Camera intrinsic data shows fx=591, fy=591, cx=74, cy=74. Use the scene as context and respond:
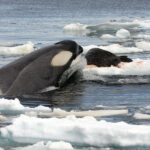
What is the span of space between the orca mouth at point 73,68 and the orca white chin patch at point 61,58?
0.20 metres

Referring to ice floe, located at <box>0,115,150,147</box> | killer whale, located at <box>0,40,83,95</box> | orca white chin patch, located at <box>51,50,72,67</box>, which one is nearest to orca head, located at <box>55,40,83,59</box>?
killer whale, located at <box>0,40,83,95</box>

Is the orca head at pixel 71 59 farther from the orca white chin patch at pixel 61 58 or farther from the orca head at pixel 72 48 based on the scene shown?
the orca white chin patch at pixel 61 58

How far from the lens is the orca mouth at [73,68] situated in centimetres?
1179

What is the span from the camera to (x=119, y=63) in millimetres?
14211

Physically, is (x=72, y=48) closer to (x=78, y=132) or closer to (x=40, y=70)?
(x=40, y=70)

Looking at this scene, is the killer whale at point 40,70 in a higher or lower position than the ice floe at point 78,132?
lower

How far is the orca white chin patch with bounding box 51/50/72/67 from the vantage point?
11539mm

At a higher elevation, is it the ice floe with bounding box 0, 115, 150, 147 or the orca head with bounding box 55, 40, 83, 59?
the ice floe with bounding box 0, 115, 150, 147

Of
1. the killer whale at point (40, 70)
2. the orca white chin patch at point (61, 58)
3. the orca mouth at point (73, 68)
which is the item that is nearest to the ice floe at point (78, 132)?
the killer whale at point (40, 70)

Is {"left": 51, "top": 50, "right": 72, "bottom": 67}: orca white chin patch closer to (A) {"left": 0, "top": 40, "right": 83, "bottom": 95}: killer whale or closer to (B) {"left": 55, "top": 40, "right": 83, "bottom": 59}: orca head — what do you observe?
(A) {"left": 0, "top": 40, "right": 83, "bottom": 95}: killer whale

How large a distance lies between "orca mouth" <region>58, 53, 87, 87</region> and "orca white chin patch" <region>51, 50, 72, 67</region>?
0.67ft

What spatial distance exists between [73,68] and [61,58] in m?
0.53

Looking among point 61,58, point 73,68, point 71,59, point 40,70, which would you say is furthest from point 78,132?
point 73,68

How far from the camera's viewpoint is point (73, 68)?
12023mm
